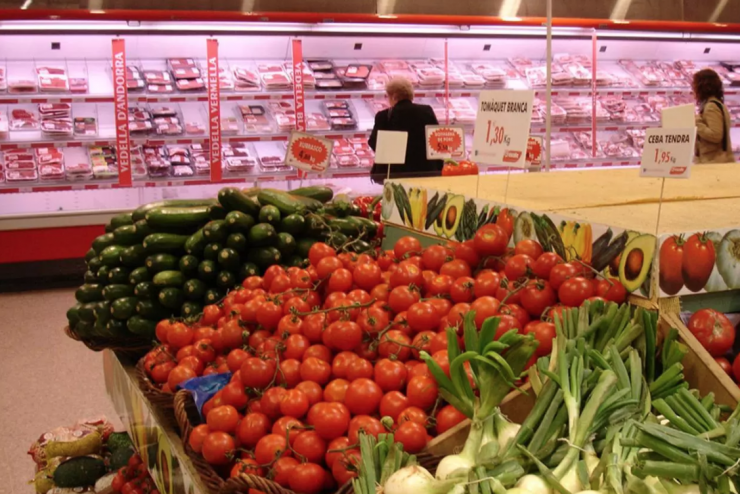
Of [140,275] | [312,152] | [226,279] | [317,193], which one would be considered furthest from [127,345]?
[312,152]

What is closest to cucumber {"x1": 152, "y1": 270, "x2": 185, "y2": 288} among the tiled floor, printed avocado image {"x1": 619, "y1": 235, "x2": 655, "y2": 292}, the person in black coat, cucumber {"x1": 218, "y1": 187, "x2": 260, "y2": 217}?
cucumber {"x1": 218, "y1": 187, "x2": 260, "y2": 217}

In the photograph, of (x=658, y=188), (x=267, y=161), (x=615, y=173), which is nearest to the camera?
(x=658, y=188)

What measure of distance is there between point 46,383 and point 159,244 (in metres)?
2.01

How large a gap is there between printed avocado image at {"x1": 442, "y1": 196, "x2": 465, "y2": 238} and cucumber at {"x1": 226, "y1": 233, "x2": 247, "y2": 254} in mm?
812

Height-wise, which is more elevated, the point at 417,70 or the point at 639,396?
the point at 417,70

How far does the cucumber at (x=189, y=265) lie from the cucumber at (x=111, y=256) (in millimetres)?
301

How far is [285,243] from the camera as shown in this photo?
2.96 meters

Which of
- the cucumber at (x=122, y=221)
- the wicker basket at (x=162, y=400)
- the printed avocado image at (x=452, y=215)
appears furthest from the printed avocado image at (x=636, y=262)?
the cucumber at (x=122, y=221)

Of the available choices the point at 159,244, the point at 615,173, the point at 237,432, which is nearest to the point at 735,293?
the point at 237,432

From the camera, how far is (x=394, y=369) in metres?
1.69

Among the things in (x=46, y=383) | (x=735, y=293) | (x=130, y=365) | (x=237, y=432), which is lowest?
(x=46, y=383)

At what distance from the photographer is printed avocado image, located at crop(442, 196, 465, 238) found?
2.39m

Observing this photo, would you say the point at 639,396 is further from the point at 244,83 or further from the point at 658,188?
the point at 244,83

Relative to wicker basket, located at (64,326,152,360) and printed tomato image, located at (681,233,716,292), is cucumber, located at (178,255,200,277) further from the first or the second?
printed tomato image, located at (681,233,716,292)
